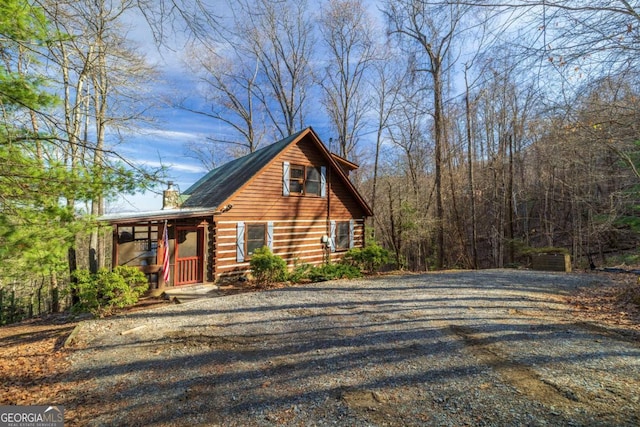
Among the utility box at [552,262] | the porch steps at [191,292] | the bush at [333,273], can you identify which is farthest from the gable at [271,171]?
the utility box at [552,262]

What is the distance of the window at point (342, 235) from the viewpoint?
45.7 ft

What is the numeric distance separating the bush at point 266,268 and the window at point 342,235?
4.44 m

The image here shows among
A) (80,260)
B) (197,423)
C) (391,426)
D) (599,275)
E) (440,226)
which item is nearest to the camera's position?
(391,426)

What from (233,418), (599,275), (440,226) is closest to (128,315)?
(233,418)

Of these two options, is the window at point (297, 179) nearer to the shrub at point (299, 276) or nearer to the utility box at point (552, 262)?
the shrub at point (299, 276)

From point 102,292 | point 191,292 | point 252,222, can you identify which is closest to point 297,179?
point 252,222

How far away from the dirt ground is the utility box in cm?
437

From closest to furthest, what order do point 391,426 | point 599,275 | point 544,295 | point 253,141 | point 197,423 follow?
1. point 391,426
2. point 197,423
3. point 544,295
4. point 599,275
5. point 253,141

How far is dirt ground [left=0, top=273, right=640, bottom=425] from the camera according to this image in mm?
3418

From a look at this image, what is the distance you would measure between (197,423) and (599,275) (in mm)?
14092

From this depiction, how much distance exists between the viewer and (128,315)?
6.62 m

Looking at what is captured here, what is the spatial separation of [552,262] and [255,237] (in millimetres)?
12978

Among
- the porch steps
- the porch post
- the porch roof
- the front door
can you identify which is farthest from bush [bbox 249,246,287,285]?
the porch post

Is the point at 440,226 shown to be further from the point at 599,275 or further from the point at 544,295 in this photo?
the point at 544,295
